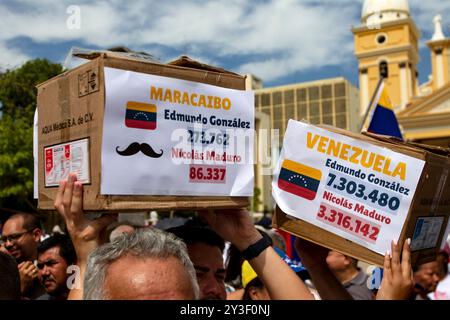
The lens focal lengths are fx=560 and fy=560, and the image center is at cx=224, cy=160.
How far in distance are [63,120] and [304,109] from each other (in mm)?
63049

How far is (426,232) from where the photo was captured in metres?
2.26

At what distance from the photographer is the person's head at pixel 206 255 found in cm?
243

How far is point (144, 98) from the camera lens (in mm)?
1828

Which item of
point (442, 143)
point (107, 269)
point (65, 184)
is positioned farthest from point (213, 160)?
point (442, 143)

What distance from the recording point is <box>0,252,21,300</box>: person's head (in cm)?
201

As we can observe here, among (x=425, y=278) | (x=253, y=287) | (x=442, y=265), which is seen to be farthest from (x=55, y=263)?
(x=442, y=265)

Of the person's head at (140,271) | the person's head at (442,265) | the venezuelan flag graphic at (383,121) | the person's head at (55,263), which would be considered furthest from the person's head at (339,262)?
the person's head at (140,271)

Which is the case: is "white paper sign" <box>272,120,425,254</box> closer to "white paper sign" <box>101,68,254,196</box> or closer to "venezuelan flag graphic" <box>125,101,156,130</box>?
"white paper sign" <box>101,68,254,196</box>

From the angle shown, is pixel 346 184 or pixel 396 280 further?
pixel 346 184

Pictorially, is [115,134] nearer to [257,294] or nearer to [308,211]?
[308,211]

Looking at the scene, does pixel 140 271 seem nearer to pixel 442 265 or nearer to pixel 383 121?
pixel 383 121

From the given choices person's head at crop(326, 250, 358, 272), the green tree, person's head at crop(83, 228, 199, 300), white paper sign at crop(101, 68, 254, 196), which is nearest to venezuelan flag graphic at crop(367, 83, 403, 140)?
person's head at crop(326, 250, 358, 272)

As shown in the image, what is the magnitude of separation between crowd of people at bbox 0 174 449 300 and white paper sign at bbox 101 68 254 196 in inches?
6.2

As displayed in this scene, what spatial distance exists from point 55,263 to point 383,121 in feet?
9.97
